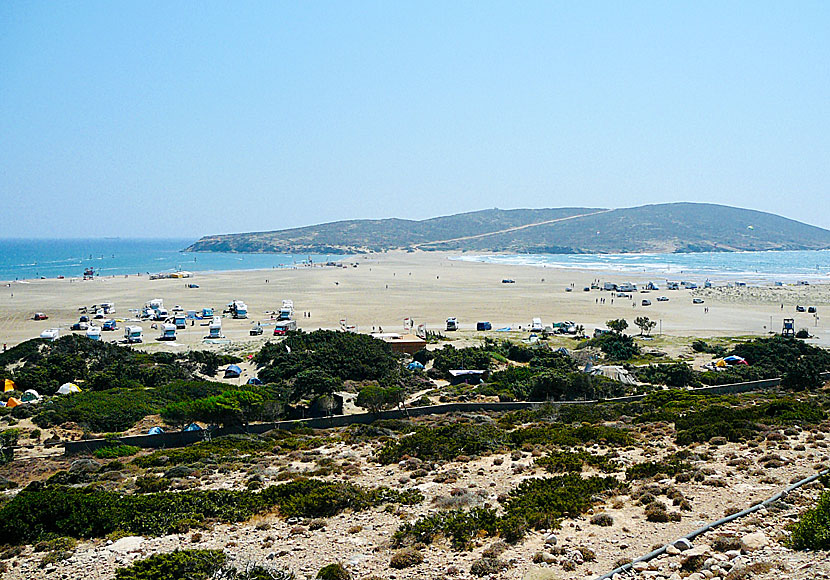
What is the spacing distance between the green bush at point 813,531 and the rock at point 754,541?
11.9 inches

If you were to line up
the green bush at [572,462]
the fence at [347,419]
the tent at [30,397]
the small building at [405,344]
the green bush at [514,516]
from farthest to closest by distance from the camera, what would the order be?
the small building at [405,344]
the tent at [30,397]
the fence at [347,419]
the green bush at [572,462]
the green bush at [514,516]

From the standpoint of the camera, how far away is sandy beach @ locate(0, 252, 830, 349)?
45.9 m

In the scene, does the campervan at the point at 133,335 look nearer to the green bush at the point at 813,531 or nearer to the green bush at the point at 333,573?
the green bush at the point at 333,573

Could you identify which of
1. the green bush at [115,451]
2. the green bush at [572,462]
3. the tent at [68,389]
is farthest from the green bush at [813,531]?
the tent at [68,389]

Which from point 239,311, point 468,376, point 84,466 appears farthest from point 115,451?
point 239,311

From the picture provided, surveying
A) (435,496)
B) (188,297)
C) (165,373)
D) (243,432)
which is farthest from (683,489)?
(188,297)

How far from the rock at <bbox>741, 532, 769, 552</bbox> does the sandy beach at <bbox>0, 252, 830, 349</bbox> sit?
34250mm

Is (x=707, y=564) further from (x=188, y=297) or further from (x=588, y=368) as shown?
(x=188, y=297)

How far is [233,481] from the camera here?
12.9 metres

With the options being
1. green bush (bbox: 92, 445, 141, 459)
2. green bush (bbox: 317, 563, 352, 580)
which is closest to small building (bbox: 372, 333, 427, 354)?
green bush (bbox: 92, 445, 141, 459)

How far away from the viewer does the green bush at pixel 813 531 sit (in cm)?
760

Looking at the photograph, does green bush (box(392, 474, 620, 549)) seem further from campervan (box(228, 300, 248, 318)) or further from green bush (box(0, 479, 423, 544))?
campervan (box(228, 300, 248, 318))

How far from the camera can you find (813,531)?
7.77m

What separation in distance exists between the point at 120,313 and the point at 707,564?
53.8 m
